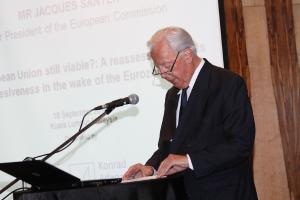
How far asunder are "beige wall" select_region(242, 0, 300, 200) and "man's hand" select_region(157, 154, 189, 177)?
1440 millimetres

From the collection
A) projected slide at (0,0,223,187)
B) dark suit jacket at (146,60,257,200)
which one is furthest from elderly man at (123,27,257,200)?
projected slide at (0,0,223,187)

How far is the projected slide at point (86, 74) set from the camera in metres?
3.94

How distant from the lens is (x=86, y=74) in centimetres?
420

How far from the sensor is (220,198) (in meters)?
2.59

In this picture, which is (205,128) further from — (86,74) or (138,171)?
(86,74)

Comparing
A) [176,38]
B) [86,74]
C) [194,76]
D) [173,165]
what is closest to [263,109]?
[194,76]

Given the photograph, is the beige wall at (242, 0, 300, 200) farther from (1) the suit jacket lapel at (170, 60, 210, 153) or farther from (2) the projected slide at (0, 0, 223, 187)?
(1) the suit jacket lapel at (170, 60, 210, 153)

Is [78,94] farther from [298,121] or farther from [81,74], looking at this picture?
[298,121]

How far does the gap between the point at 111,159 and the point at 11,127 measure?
947 mm

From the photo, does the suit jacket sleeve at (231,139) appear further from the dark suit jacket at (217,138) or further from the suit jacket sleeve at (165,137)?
the suit jacket sleeve at (165,137)

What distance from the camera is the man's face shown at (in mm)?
2842

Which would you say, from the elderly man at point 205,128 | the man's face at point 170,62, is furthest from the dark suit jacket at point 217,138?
the man's face at point 170,62

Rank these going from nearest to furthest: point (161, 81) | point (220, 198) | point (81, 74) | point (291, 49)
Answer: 1. point (220, 198)
2. point (291, 49)
3. point (161, 81)
4. point (81, 74)

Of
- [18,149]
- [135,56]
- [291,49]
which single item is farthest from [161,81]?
[18,149]
